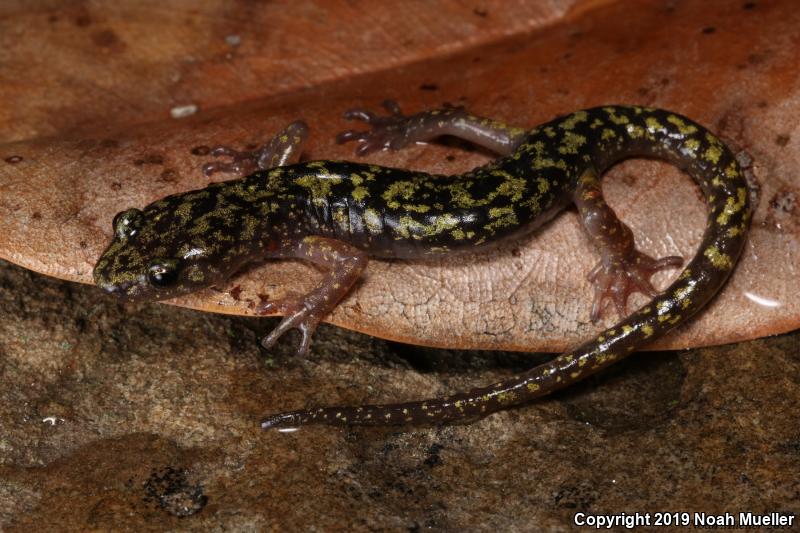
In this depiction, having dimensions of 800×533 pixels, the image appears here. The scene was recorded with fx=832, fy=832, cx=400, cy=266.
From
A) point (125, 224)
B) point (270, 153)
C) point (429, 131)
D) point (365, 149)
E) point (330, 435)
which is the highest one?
point (429, 131)

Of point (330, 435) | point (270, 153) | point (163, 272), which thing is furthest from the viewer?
point (270, 153)

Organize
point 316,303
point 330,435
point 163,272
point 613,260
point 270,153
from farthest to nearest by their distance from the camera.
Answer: point 270,153
point 613,260
point 316,303
point 163,272
point 330,435

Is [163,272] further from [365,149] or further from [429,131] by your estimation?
[429,131]

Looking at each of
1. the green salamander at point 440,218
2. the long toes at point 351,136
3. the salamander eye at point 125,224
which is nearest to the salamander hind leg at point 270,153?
the green salamander at point 440,218

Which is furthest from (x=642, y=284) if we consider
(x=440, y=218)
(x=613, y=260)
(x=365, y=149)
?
(x=365, y=149)

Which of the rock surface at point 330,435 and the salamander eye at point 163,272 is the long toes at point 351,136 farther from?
the salamander eye at point 163,272

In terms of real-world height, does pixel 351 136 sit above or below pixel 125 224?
above

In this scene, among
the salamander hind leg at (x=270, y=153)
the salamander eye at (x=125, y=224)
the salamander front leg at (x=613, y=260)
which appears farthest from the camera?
the salamander hind leg at (x=270, y=153)
